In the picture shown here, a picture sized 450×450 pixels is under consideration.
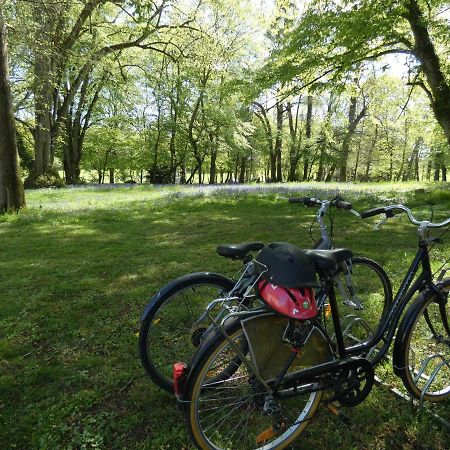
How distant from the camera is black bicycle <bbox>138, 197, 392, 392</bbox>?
107 inches

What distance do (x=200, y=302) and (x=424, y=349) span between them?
7.14 feet

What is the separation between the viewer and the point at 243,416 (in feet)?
8.34

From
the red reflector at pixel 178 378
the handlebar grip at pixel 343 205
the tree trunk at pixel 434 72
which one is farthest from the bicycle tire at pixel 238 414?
the tree trunk at pixel 434 72

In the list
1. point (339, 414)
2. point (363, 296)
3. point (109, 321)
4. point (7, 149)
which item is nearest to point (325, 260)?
point (339, 414)

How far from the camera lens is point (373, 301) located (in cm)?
427

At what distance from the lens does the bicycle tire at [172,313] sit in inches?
110

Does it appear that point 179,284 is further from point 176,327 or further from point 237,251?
point 176,327

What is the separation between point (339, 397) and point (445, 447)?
736 mm

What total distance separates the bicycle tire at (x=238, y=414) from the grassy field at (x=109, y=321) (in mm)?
172

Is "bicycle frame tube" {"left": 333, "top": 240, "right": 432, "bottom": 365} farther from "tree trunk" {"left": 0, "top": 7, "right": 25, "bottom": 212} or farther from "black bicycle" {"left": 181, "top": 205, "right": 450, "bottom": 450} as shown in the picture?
"tree trunk" {"left": 0, "top": 7, "right": 25, "bottom": 212}

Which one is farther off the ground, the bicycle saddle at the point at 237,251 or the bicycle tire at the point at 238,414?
the bicycle saddle at the point at 237,251

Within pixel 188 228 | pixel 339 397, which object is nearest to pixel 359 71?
pixel 188 228

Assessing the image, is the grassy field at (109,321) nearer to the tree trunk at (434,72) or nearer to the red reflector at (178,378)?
the red reflector at (178,378)

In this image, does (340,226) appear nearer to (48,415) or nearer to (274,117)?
(48,415)
